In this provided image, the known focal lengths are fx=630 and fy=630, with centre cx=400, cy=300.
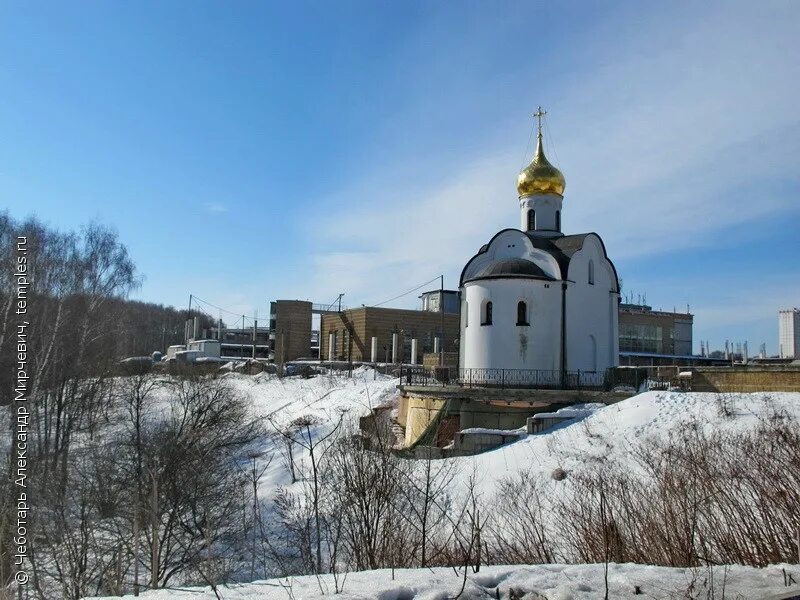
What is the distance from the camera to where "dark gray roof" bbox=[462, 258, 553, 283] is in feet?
65.0

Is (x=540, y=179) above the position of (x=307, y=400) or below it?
above

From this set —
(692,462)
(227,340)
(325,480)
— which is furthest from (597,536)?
(227,340)

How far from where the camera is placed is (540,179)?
23.5 metres

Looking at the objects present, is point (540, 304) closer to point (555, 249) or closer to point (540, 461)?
point (555, 249)

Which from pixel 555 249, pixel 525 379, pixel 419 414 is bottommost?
pixel 419 414

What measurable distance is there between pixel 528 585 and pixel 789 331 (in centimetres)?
6653

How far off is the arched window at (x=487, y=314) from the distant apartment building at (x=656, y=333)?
106 feet

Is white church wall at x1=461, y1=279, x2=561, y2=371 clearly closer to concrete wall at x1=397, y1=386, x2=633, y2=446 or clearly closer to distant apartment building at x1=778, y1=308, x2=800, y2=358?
concrete wall at x1=397, y1=386, x2=633, y2=446

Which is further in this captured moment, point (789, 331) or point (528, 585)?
point (789, 331)

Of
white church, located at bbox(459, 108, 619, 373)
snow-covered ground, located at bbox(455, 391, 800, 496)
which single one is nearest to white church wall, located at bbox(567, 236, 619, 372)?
white church, located at bbox(459, 108, 619, 373)

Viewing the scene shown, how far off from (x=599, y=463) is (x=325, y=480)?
562 centimetres

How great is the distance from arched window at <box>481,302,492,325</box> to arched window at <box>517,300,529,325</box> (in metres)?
0.87

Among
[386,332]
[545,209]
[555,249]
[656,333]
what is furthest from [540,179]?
[656,333]

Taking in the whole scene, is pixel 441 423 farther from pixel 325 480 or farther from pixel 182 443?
pixel 325 480
